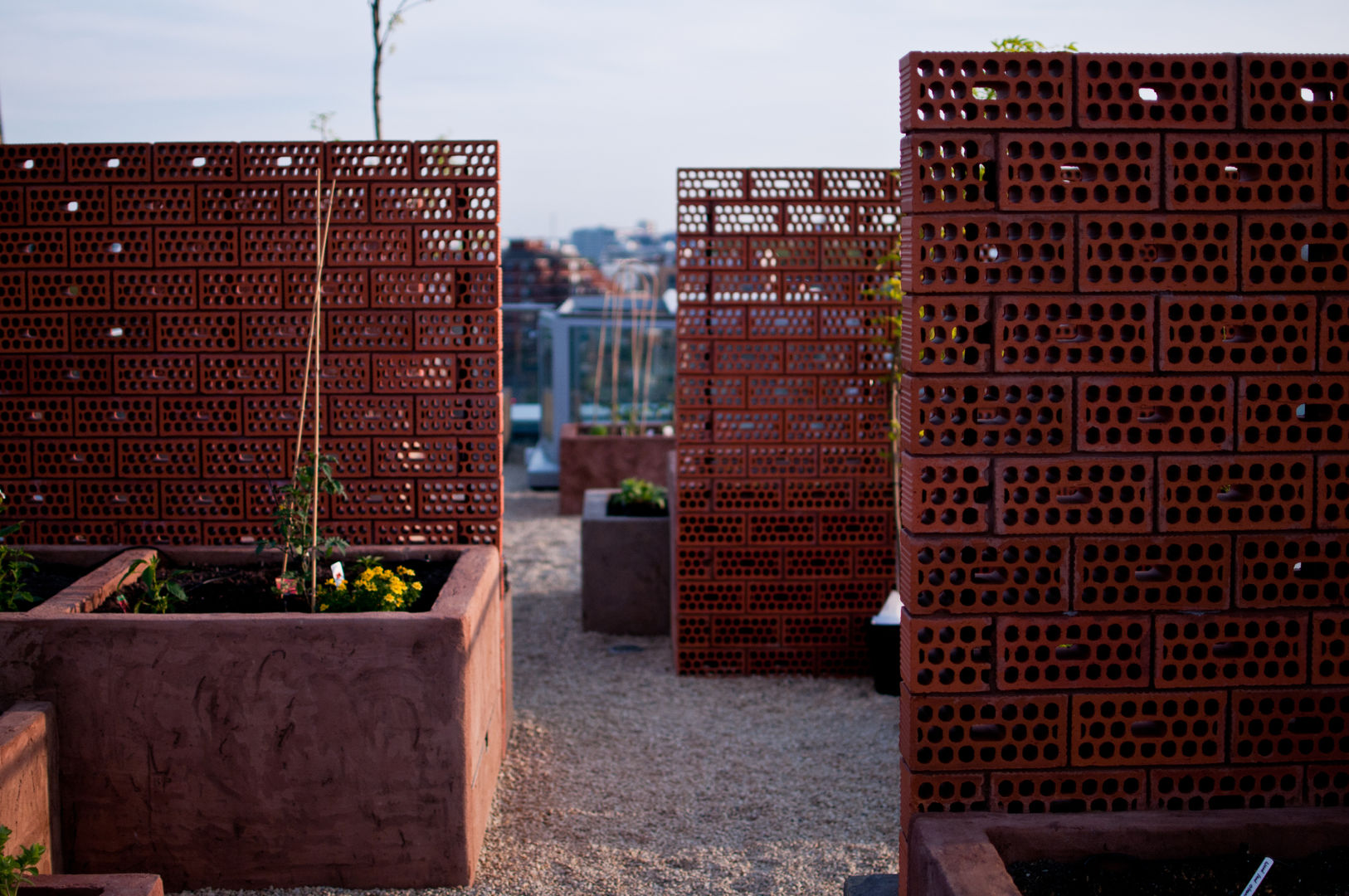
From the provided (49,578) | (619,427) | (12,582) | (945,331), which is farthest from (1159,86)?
(619,427)

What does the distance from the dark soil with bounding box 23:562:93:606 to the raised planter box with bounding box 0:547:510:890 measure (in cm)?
62

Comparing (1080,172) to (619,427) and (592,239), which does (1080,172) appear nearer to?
(619,427)

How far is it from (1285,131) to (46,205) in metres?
5.23

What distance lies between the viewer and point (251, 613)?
14.9 ft

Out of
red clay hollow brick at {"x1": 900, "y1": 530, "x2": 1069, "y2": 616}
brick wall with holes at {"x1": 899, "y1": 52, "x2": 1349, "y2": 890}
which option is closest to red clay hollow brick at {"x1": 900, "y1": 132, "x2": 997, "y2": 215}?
brick wall with holes at {"x1": 899, "y1": 52, "x2": 1349, "y2": 890}

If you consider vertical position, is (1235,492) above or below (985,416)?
below

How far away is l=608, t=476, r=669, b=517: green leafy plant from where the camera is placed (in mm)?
8508

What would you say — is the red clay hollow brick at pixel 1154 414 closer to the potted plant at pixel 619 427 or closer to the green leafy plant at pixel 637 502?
the green leafy plant at pixel 637 502

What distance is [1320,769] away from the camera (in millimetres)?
3432

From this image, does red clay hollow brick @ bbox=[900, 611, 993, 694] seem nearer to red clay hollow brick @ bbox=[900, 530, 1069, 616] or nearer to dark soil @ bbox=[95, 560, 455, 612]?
red clay hollow brick @ bbox=[900, 530, 1069, 616]

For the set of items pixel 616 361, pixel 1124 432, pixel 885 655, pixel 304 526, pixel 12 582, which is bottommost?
pixel 885 655

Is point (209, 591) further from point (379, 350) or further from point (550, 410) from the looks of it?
point (550, 410)

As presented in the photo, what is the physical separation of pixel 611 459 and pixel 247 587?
24.0 feet

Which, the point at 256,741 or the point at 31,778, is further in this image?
the point at 256,741
